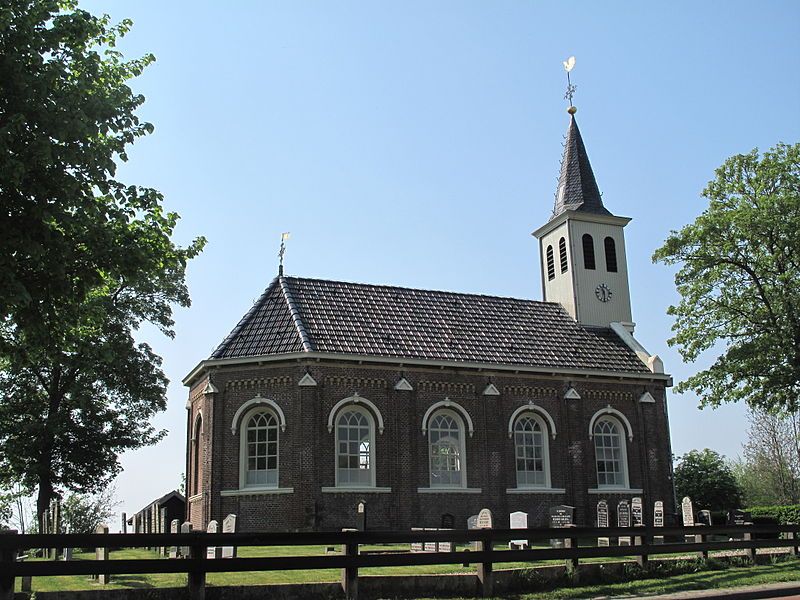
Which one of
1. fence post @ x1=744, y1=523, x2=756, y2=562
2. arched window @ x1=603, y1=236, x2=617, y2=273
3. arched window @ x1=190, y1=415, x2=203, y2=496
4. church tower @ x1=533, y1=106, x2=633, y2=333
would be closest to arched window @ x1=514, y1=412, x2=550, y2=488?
church tower @ x1=533, y1=106, x2=633, y2=333

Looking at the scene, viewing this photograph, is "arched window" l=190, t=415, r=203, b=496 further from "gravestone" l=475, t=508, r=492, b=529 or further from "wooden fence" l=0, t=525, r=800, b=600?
"wooden fence" l=0, t=525, r=800, b=600

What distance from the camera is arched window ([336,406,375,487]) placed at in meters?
28.0

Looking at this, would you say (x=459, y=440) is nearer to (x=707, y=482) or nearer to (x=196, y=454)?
(x=196, y=454)

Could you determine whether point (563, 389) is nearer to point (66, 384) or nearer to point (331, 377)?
point (331, 377)

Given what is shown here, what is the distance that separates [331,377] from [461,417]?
17.8 feet

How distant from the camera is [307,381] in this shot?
90.6 feet

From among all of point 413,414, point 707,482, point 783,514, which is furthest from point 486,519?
point 707,482

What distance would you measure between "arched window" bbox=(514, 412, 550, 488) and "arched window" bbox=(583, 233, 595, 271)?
31.5ft

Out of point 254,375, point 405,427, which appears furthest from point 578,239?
point 254,375

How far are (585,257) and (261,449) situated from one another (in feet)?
60.9

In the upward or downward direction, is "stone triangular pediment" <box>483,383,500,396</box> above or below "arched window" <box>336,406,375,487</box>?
above

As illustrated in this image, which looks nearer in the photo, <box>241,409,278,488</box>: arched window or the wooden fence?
the wooden fence

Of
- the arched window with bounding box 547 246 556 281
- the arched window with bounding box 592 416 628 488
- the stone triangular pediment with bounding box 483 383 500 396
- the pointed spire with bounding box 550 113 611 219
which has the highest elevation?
the pointed spire with bounding box 550 113 611 219

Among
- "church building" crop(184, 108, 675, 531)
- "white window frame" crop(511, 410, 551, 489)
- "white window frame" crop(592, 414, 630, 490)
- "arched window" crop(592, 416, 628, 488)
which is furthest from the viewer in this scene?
"arched window" crop(592, 416, 628, 488)
